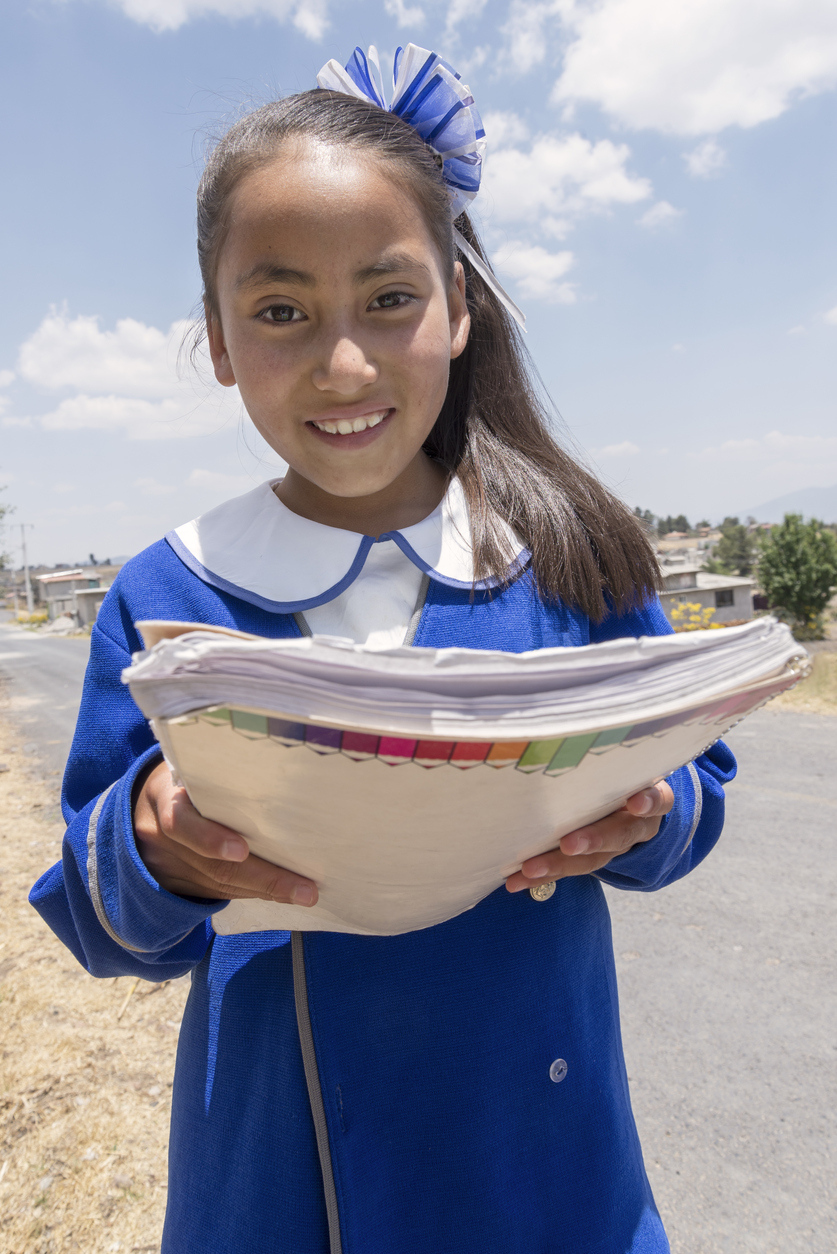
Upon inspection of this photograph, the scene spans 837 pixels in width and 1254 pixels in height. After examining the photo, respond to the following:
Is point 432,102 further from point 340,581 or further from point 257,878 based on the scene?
point 257,878

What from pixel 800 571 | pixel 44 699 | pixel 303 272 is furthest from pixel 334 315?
pixel 800 571

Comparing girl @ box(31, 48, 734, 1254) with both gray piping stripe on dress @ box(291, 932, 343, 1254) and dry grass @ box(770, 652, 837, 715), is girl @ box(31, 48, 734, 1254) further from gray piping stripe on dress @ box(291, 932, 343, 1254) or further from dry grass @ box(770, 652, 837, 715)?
dry grass @ box(770, 652, 837, 715)

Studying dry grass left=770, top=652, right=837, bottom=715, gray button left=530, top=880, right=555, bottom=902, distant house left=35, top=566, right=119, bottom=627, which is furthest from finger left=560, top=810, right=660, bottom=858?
distant house left=35, top=566, right=119, bottom=627

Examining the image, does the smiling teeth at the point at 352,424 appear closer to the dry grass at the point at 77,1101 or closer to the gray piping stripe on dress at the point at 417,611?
the gray piping stripe on dress at the point at 417,611

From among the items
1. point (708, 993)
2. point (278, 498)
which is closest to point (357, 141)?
point (278, 498)

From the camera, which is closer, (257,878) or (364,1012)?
(257,878)

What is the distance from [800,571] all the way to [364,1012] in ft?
135

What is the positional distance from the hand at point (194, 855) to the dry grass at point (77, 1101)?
5.38 feet

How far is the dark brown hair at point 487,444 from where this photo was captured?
94cm

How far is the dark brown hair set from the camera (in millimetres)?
941

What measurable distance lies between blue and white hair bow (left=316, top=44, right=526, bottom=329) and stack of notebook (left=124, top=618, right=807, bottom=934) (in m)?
0.91

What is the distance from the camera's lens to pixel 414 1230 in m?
0.83

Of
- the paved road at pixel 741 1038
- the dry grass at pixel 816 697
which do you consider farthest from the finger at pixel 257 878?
the dry grass at pixel 816 697

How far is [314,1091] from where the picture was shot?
0.80 metres
